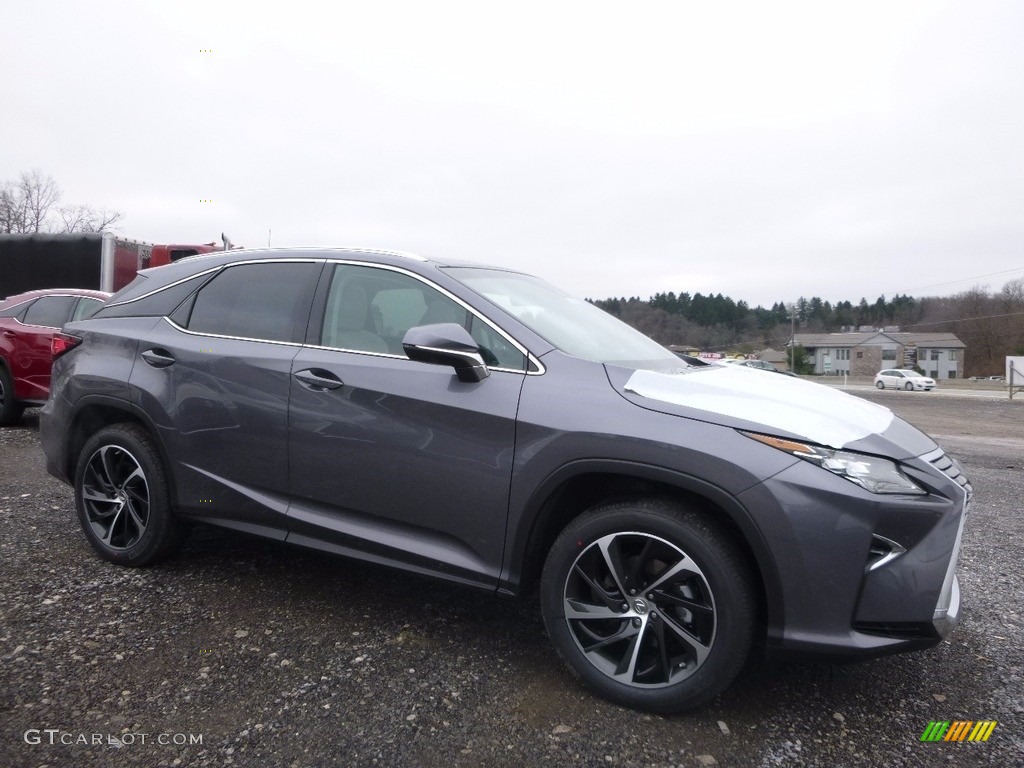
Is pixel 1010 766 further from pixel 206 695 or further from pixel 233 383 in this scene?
pixel 233 383

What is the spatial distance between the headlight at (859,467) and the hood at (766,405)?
3 cm

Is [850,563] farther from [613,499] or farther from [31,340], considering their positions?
[31,340]

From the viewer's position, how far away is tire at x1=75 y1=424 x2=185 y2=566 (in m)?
3.55

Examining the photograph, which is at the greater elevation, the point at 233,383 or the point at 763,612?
the point at 233,383

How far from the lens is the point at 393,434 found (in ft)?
9.54

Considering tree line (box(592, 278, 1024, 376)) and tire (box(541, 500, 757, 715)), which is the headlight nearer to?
tire (box(541, 500, 757, 715))

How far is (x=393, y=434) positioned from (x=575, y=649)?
107cm

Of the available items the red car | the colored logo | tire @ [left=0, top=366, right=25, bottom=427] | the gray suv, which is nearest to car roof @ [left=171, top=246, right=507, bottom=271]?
the gray suv

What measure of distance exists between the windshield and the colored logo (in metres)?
1.63

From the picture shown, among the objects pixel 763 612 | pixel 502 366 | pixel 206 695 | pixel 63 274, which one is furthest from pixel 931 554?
pixel 63 274

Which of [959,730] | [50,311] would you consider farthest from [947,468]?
[50,311]

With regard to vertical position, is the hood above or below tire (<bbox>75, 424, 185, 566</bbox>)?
above

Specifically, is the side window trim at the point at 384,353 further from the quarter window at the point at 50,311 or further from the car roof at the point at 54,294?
the quarter window at the point at 50,311

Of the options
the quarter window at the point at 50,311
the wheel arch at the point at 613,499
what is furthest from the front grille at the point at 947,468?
the quarter window at the point at 50,311
